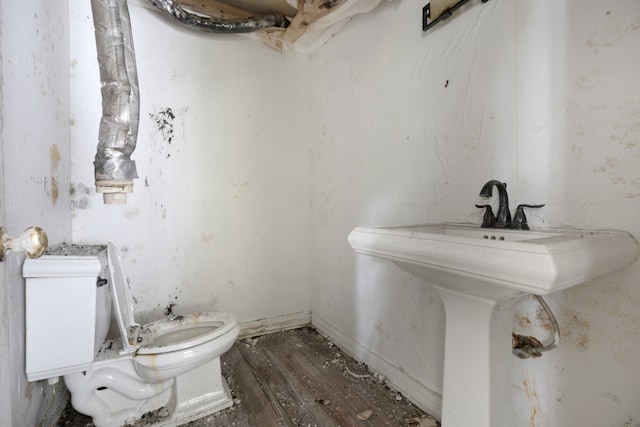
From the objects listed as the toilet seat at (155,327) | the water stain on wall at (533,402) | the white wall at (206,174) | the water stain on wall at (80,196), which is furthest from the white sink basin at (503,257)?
the water stain on wall at (80,196)

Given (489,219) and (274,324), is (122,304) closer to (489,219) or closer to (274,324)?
(274,324)

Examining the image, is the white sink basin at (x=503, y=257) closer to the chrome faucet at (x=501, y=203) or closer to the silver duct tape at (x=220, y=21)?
the chrome faucet at (x=501, y=203)

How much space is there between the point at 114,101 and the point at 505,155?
1583mm

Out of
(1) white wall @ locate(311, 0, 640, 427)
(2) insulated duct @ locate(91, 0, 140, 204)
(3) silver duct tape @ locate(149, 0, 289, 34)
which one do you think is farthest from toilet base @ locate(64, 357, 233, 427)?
(3) silver duct tape @ locate(149, 0, 289, 34)

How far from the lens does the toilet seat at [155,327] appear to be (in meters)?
1.17

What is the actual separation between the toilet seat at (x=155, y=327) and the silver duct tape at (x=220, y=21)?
1356 millimetres

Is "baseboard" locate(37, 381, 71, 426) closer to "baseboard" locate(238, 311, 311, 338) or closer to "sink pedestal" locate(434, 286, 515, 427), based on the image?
"baseboard" locate(238, 311, 311, 338)

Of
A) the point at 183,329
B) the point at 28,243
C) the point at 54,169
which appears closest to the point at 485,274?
the point at 28,243

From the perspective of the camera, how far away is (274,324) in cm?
213

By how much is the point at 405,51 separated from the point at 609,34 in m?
0.79

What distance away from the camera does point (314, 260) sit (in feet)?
7.26

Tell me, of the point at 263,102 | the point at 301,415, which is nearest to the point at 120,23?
the point at 263,102

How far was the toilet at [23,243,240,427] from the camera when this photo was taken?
988 mm

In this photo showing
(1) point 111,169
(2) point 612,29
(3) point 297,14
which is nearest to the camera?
(2) point 612,29
